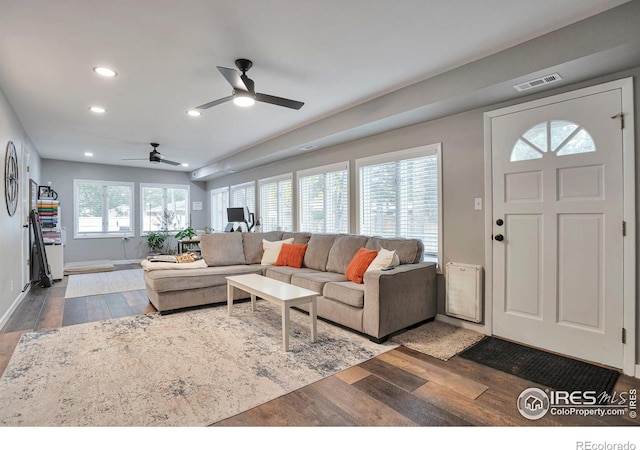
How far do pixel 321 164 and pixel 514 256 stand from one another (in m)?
3.15

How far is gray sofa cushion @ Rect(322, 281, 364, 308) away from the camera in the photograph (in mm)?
3164

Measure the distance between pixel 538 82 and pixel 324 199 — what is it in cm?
324

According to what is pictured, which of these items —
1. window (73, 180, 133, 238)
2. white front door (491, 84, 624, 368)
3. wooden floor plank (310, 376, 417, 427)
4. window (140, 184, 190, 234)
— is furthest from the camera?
window (140, 184, 190, 234)

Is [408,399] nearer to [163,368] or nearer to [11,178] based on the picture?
[163,368]

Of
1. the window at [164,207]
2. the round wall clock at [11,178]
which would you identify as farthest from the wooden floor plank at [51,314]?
the window at [164,207]

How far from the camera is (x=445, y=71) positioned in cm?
306

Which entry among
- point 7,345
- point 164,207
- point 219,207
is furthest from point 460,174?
point 164,207

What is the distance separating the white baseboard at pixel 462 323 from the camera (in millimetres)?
3291

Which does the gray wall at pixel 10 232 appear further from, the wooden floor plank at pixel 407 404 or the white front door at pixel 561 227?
the white front door at pixel 561 227

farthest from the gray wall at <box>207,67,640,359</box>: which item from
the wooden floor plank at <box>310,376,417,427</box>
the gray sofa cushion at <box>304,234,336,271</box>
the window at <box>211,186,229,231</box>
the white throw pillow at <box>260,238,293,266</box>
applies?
the window at <box>211,186,229,231</box>

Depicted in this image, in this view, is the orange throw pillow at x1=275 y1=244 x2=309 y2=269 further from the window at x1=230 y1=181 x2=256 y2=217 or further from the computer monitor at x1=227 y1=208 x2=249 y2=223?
the window at x1=230 y1=181 x2=256 y2=217

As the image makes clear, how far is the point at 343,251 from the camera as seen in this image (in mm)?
4250

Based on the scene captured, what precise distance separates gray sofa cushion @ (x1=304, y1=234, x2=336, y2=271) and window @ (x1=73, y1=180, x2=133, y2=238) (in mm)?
6284
